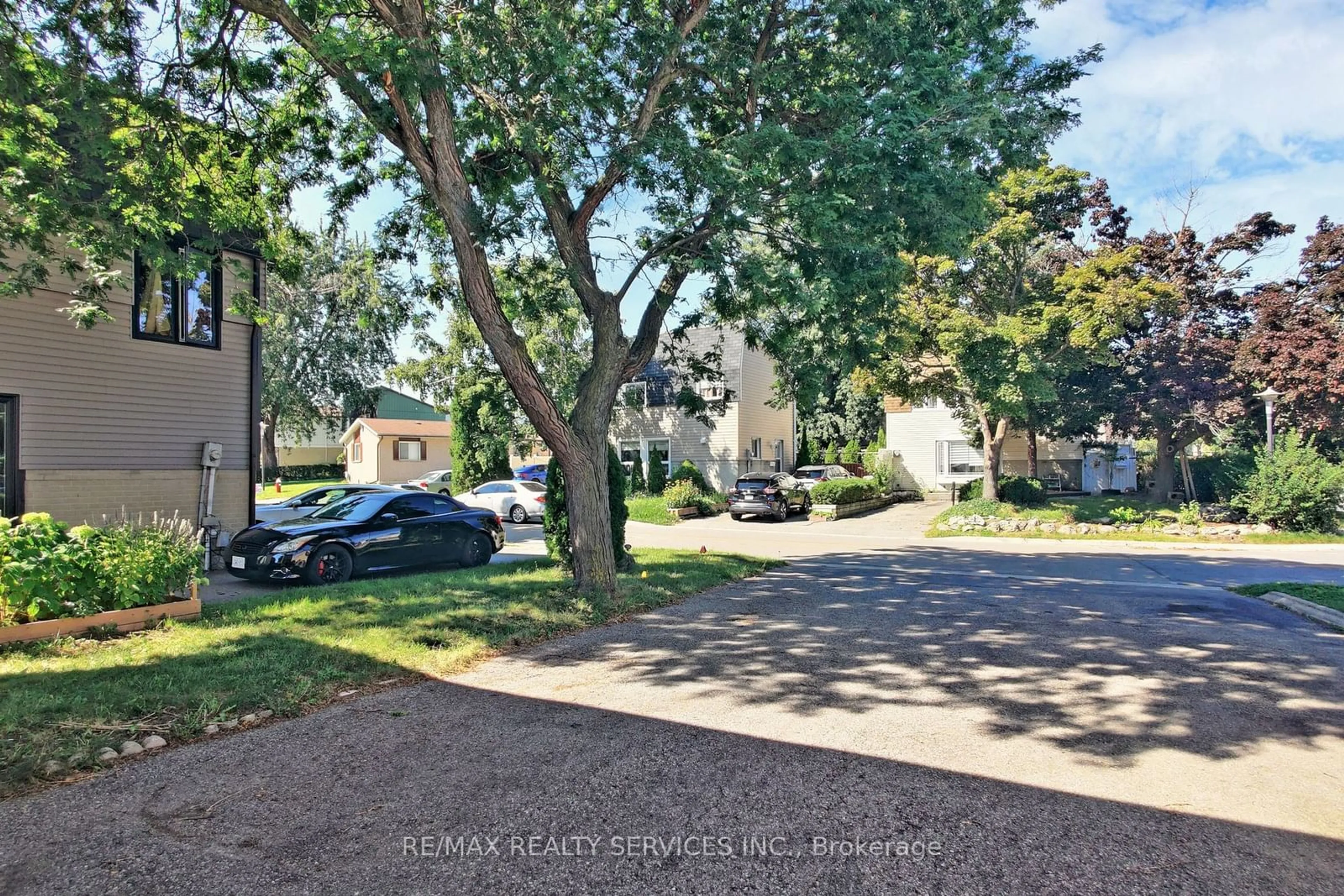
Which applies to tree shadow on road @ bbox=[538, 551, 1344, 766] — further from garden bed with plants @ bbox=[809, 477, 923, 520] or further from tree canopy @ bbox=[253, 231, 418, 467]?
tree canopy @ bbox=[253, 231, 418, 467]

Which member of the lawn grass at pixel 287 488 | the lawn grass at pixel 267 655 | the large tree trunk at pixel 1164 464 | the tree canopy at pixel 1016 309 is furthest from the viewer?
the lawn grass at pixel 287 488

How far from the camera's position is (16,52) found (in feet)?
21.2

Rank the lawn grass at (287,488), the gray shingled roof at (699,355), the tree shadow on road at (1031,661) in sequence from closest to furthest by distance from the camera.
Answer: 1. the tree shadow on road at (1031,661)
2. the lawn grass at (287,488)
3. the gray shingled roof at (699,355)

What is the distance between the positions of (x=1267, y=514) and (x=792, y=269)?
663 inches

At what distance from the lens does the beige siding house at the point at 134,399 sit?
29.8 feet

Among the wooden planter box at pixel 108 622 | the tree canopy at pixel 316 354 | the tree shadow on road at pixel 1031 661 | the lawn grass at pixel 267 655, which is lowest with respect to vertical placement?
the tree shadow on road at pixel 1031 661

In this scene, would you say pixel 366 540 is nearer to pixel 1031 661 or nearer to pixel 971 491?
pixel 1031 661

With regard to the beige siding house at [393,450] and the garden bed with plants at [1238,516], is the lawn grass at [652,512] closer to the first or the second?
the garden bed with plants at [1238,516]

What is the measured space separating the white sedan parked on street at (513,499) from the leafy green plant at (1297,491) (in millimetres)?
19230

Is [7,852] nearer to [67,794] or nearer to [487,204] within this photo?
[67,794]

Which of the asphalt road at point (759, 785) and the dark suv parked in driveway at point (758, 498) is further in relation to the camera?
the dark suv parked in driveway at point (758, 498)

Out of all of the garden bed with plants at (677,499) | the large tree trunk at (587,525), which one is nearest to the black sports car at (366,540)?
the large tree trunk at (587,525)

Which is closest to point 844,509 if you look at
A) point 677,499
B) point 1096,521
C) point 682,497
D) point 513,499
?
point 682,497

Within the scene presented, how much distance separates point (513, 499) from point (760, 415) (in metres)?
12.5
